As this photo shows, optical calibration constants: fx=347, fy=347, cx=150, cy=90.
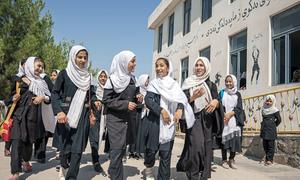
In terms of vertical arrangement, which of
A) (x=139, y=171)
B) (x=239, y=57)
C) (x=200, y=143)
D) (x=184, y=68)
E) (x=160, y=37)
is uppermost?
(x=160, y=37)

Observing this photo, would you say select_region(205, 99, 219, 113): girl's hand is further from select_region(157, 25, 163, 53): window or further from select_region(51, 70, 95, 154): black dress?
select_region(157, 25, 163, 53): window

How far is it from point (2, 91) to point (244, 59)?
1133 centimetres

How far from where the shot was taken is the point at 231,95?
743 cm

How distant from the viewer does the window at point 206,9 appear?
49.6 ft

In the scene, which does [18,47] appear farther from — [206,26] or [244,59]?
[244,59]

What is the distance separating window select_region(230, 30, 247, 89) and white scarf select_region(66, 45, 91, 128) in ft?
25.9

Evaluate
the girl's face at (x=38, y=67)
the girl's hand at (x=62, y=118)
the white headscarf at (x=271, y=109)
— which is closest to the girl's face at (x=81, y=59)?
the girl's hand at (x=62, y=118)

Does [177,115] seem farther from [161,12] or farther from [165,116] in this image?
[161,12]

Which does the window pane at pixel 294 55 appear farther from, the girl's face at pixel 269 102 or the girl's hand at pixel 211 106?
the girl's hand at pixel 211 106

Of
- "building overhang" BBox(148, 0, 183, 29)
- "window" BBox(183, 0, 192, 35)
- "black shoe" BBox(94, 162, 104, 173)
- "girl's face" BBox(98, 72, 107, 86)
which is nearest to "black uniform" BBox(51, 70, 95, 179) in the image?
"black shoe" BBox(94, 162, 104, 173)

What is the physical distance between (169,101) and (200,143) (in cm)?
75

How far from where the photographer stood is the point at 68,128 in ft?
14.9

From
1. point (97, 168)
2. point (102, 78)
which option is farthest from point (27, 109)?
point (102, 78)

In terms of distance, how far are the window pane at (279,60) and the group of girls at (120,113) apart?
5.16 metres
